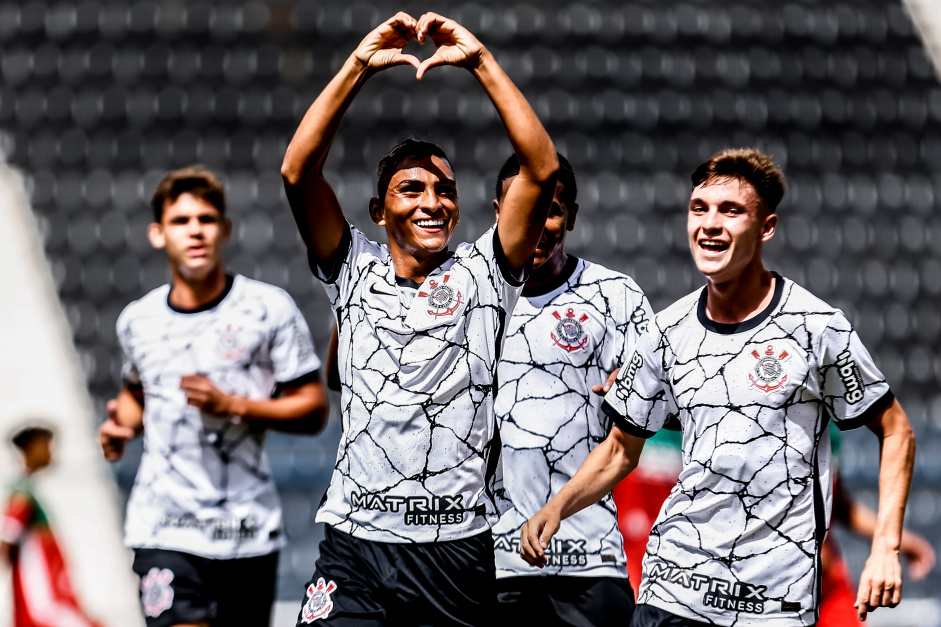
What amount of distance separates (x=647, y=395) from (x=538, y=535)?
0.48m

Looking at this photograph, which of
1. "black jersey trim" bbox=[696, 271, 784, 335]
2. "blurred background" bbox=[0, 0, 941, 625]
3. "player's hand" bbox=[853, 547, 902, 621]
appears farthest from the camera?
"blurred background" bbox=[0, 0, 941, 625]

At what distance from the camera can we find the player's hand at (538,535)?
3139mm

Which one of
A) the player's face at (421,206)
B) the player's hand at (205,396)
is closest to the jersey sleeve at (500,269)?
the player's face at (421,206)

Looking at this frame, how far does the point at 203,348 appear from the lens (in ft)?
14.2

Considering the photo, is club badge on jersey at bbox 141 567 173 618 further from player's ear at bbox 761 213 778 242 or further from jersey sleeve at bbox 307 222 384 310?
player's ear at bbox 761 213 778 242

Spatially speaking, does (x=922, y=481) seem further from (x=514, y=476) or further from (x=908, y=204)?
(x=514, y=476)

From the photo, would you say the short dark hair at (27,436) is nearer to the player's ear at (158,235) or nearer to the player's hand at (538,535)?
the player's ear at (158,235)

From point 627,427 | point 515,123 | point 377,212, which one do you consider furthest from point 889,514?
point 377,212

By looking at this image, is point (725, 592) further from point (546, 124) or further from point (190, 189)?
point (546, 124)

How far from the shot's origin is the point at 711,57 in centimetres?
1037

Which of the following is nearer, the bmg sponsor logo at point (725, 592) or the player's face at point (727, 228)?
the bmg sponsor logo at point (725, 592)

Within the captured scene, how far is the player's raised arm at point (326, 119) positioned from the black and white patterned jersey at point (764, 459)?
1090 mm

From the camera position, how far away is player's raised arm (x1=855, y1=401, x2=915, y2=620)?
2.81 meters

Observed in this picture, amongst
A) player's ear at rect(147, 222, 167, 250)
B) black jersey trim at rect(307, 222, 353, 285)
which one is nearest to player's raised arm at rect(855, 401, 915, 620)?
black jersey trim at rect(307, 222, 353, 285)
